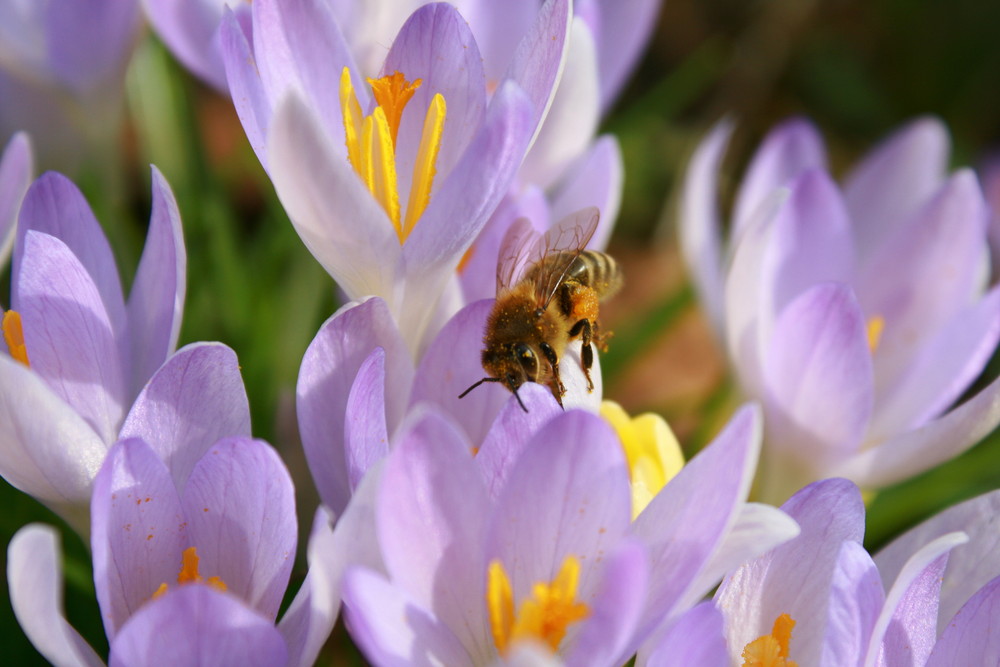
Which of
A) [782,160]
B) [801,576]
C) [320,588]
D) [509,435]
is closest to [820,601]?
[801,576]

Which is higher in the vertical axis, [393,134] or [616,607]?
[393,134]

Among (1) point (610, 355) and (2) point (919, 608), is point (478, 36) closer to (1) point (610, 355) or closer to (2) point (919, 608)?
(1) point (610, 355)

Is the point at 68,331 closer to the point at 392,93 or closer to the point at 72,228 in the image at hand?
the point at 72,228

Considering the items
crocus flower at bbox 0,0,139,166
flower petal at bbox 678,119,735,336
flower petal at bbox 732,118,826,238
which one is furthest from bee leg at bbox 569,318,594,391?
crocus flower at bbox 0,0,139,166

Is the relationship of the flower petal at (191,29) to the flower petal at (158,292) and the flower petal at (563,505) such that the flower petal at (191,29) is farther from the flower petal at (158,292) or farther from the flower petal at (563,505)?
the flower petal at (563,505)

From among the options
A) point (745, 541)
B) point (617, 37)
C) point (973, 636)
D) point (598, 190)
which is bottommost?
point (973, 636)

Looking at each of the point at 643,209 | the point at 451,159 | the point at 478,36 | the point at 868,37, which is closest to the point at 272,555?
the point at 451,159

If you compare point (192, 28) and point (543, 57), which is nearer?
point (543, 57)
